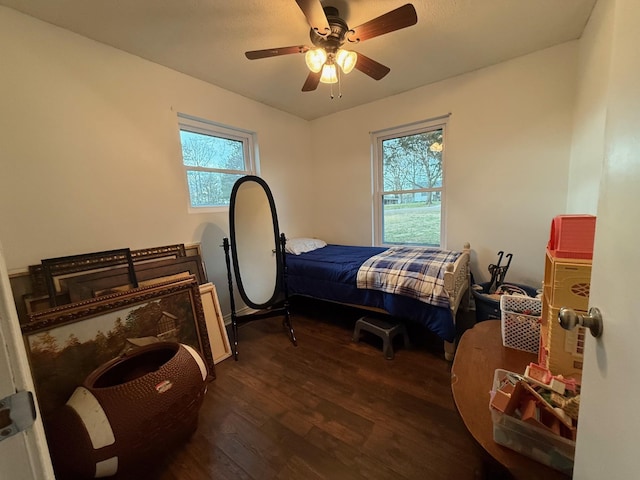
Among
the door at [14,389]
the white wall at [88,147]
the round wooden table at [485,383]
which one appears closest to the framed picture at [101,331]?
the white wall at [88,147]

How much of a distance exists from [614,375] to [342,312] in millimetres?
2584

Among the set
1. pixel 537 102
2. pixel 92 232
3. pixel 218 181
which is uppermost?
pixel 537 102

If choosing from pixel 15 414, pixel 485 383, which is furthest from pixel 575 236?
pixel 15 414

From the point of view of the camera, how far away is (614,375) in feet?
1.68

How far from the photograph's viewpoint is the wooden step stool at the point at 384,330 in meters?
2.06

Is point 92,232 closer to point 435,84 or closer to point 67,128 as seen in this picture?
point 67,128

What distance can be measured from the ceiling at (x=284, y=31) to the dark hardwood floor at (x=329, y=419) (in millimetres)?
2511

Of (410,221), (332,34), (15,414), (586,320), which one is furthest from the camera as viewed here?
(410,221)

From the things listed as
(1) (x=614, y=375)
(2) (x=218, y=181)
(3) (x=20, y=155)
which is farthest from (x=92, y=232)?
(1) (x=614, y=375)

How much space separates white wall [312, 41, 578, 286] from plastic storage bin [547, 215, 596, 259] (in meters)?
2.05

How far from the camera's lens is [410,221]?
10.9ft

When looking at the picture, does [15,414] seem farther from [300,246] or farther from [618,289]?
[300,246]

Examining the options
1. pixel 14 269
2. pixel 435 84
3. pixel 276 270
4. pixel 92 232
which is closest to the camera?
pixel 14 269

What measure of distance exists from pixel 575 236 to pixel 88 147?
2.89 meters
